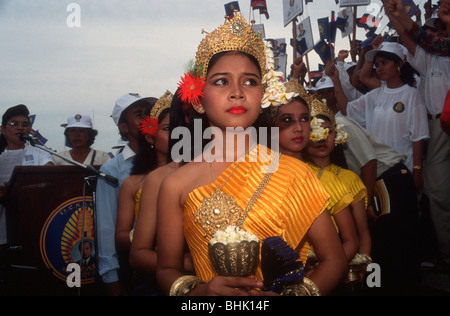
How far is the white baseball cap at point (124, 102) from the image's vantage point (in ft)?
13.7

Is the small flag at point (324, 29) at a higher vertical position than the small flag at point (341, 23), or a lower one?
lower

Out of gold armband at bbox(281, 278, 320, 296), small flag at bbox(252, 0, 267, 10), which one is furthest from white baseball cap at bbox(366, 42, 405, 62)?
small flag at bbox(252, 0, 267, 10)

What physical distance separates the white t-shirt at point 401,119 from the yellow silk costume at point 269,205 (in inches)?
138

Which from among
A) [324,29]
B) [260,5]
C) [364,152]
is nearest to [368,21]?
[324,29]

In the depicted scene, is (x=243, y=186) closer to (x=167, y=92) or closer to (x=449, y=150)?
(x=167, y=92)

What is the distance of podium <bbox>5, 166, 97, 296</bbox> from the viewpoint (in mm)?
4109

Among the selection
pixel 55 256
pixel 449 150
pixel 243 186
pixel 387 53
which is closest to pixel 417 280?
pixel 449 150

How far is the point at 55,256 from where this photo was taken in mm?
4129

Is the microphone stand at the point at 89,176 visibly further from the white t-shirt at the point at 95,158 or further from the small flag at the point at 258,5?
the small flag at the point at 258,5

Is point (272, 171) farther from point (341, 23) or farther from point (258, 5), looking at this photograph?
point (258, 5)

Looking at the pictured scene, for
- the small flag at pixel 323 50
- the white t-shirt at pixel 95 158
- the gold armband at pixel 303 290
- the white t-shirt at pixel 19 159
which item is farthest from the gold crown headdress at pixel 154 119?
the small flag at pixel 323 50

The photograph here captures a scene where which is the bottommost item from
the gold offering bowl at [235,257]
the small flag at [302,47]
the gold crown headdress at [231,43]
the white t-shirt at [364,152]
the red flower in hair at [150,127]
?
the gold offering bowl at [235,257]

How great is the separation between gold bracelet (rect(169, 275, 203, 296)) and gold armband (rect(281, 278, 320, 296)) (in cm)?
42

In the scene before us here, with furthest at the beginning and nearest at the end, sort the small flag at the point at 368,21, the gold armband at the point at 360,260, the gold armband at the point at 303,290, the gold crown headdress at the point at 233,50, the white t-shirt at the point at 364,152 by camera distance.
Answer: the small flag at the point at 368,21 → the white t-shirt at the point at 364,152 → the gold armband at the point at 360,260 → the gold crown headdress at the point at 233,50 → the gold armband at the point at 303,290
